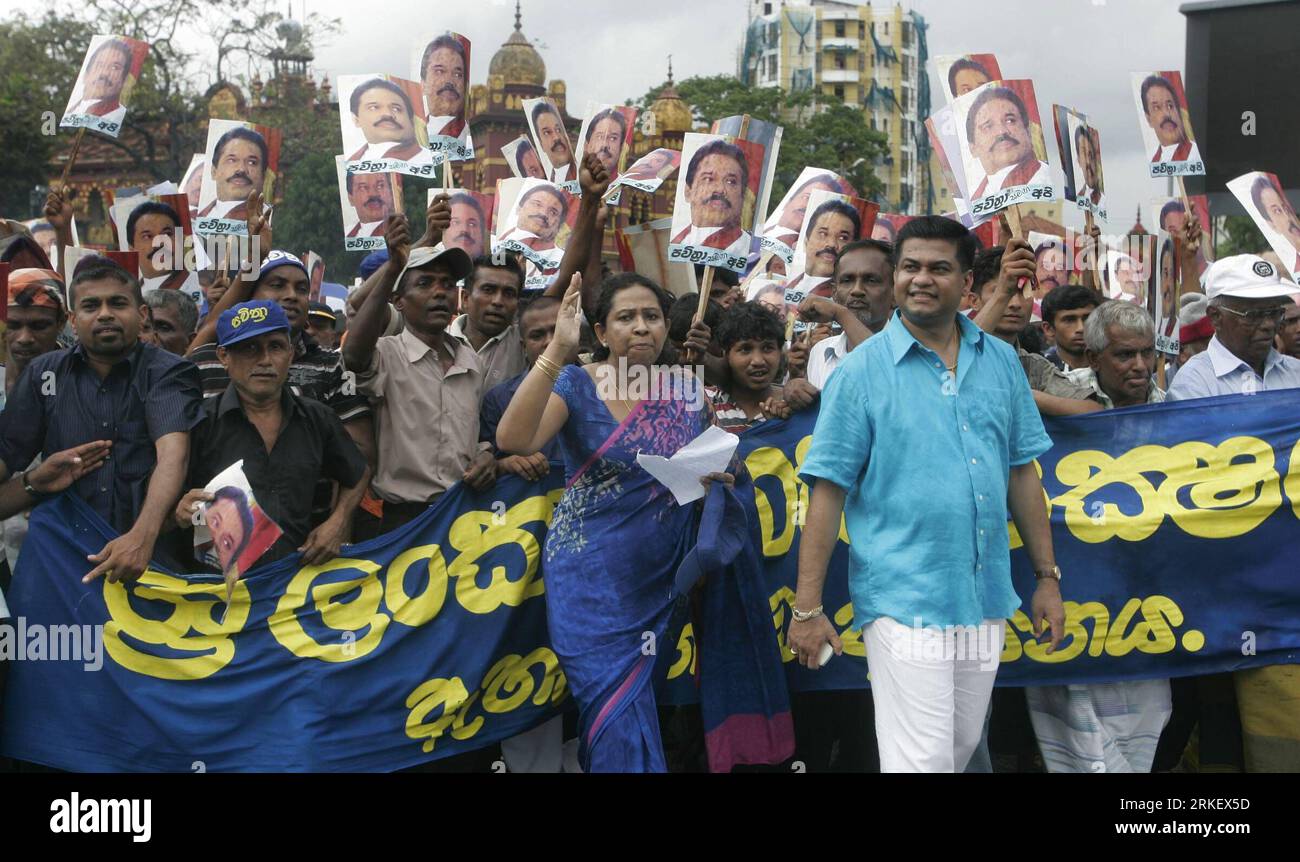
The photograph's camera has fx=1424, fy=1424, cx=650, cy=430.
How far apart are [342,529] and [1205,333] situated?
456cm

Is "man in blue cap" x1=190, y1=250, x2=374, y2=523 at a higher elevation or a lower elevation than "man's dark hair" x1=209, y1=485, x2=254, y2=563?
higher

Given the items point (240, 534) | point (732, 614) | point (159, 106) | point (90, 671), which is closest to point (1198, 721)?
point (732, 614)

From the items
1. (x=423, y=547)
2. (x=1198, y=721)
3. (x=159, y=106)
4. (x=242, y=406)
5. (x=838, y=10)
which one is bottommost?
(x=1198, y=721)

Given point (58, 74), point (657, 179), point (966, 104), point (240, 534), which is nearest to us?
point (240, 534)

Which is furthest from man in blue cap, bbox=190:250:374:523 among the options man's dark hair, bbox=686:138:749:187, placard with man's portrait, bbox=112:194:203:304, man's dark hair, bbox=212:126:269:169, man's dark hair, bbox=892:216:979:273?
man's dark hair, bbox=892:216:979:273

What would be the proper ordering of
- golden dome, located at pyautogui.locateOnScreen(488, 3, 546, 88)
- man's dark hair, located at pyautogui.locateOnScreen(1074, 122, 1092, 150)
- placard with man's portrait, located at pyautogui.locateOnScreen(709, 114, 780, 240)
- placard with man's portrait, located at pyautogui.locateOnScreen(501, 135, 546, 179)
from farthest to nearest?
golden dome, located at pyautogui.locateOnScreen(488, 3, 546, 88) → placard with man's portrait, located at pyautogui.locateOnScreen(501, 135, 546, 179) → man's dark hair, located at pyautogui.locateOnScreen(1074, 122, 1092, 150) → placard with man's portrait, located at pyautogui.locateOnScreen(709, 114, 780, 240)

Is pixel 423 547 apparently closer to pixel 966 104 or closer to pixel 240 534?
pixel 240 534

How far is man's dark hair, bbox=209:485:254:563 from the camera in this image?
14.7 feet

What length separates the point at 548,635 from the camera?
16.5ft

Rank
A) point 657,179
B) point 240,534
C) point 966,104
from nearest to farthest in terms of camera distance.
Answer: point 240,534
point 966,104
point 657,179

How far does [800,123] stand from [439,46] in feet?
152

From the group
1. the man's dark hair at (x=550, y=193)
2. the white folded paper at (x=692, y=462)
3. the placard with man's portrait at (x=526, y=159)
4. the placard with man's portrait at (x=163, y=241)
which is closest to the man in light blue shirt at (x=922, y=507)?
the white folded paper at (x=692, y=462)

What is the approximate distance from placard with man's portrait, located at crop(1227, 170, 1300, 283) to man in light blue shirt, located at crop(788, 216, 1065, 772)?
10.2 feet

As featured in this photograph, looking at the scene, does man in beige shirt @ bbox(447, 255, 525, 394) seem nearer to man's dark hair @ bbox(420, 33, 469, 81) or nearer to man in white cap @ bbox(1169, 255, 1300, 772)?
man's dark hair @ bbox(420, 33, 469, 81)
